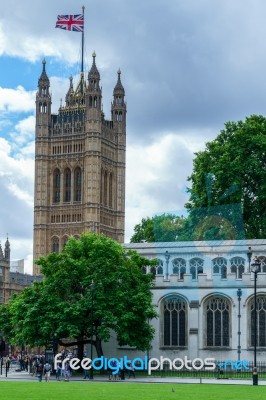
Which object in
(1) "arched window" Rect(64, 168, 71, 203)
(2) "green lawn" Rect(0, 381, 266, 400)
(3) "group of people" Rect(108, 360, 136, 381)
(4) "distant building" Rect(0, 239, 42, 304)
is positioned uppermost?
(1) "arched window" Rect(64, 168, 71, 203)

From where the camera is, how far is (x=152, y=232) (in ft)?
305

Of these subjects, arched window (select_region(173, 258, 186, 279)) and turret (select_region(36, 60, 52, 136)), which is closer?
arched window (select_region(173, 258, 186, 279))

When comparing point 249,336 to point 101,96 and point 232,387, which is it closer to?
point 232,387

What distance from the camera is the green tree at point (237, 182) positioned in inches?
3145

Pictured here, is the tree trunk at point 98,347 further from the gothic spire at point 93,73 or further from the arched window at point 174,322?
the gothic spire at point 93,73

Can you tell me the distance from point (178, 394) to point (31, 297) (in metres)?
23.5

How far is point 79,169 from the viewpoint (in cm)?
15075

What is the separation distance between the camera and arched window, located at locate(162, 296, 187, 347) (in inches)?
2440

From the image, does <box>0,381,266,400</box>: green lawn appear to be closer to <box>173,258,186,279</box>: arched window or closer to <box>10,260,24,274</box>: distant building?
<box>173,258,186,279</box>: arched window

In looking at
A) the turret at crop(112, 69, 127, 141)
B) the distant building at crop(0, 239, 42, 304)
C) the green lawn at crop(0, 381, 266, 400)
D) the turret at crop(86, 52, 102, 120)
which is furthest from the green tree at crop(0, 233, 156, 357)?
the turret at crop(112, 69, 127, 141)

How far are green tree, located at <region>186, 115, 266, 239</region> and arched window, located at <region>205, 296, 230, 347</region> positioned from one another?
17.3 m

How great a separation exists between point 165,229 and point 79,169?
68.0 m

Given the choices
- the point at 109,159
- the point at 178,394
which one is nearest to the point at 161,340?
the point at 178,394

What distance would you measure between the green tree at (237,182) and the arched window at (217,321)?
1726 centimetres
